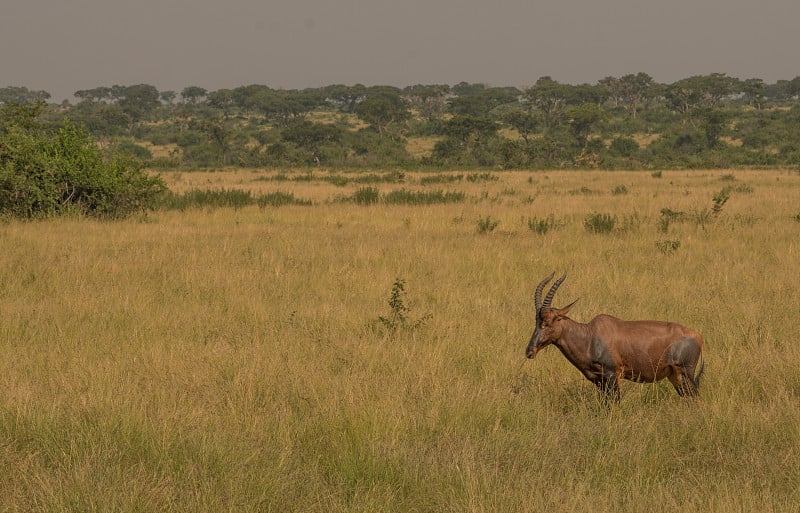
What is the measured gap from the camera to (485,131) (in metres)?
64.4

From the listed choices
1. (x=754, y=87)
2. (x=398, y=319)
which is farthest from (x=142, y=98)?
(x=398, y=319)

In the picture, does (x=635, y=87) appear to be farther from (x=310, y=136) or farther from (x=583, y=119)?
(x=310, y=136)

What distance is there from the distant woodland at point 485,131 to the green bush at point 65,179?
2436 cm

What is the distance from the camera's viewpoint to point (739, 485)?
3270 millimetres

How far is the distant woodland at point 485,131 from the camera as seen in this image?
180 feet

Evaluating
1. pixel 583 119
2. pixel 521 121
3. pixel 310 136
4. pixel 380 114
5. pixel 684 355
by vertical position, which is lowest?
pixel 684 355

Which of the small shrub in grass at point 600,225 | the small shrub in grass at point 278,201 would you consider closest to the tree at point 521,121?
the small shrub in grass at point 278,201

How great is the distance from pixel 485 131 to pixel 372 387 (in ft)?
203

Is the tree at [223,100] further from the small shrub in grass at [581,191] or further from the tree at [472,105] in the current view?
the small shrub in grass at [581,191]

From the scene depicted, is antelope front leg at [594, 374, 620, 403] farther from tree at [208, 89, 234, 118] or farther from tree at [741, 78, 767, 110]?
tree at [208, 89, 234, 118]

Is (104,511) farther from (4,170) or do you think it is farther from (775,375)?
(4,170)

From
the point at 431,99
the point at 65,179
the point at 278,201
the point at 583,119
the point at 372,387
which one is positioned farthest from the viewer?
the point at 431,99

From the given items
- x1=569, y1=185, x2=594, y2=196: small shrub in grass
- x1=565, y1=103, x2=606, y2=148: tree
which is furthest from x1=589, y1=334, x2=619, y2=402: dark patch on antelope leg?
x1=565, y1=103, x2=606, y2=148: tree

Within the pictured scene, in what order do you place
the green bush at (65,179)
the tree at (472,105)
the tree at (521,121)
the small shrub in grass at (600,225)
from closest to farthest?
the small shrub in grass at (600,225)
the green bush at (65,179)
the tree at (521,121)
the tree at (472,105)
